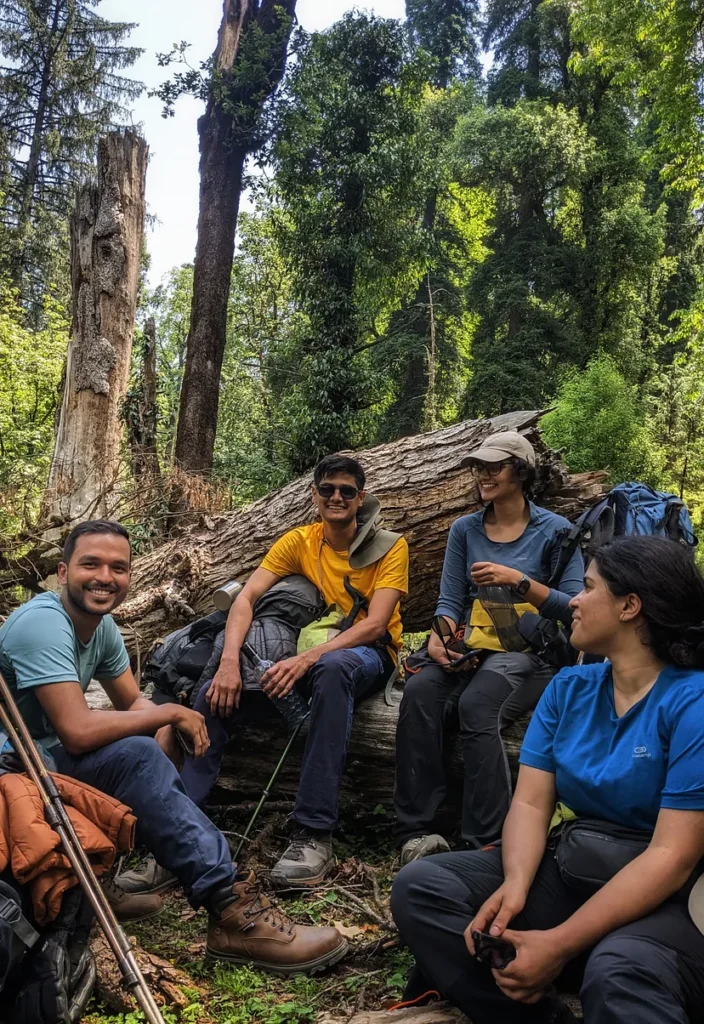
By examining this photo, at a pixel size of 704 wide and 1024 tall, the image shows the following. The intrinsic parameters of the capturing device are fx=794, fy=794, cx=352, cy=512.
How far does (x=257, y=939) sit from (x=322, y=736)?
92 cm

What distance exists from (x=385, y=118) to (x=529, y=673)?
17.6 m

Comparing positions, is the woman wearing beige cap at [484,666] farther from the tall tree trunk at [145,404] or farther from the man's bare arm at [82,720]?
the tall tree trunk at [145,404]

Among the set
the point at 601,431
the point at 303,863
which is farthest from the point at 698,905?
the point at 601,431

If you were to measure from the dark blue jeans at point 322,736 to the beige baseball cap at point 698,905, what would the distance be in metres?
1.76

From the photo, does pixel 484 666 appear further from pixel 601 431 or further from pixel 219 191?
pixel 601 431

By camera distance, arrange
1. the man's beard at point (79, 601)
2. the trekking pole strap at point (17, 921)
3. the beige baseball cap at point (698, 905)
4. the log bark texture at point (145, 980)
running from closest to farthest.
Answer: the beige baseball cap at point (698, 905) → the trekking pole strap at point (17, 921) → the log bark texture at point (145, 980) → the man's beard at point (79, 601)

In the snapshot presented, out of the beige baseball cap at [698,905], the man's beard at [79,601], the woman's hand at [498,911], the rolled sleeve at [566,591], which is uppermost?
the rolled sleeve at [566,591]

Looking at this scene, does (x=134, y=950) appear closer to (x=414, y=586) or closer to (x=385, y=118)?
(x=414, y=586)

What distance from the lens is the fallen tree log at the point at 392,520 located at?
18.6 feet

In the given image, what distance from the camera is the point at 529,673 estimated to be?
3.63m

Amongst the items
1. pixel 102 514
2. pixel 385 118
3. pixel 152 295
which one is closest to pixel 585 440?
pixel 385 118

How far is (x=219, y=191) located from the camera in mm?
15109

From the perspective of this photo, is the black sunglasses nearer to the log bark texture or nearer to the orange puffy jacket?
the orange puffy jacket

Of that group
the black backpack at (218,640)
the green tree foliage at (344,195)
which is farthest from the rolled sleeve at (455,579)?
the green tree foliage at (344,195)
